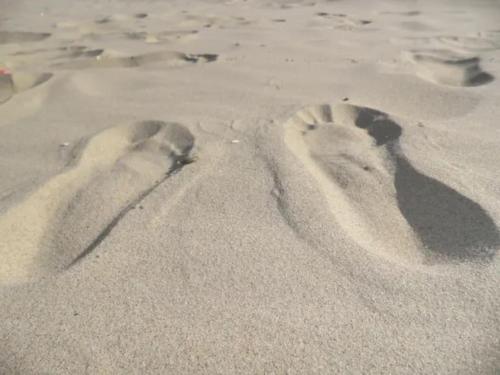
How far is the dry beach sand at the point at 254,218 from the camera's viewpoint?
0.81m

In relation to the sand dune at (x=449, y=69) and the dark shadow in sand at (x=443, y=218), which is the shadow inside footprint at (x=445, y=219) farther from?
the sand dune at (x=449, y=69)

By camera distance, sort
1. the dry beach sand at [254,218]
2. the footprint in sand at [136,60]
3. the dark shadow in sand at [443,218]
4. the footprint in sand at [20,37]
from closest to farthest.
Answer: the dry beach sand at [254,218] < the dark shadow in sand at [443,218] < the footprint in sand at [136,60] < the footprint in sand at [20,37]

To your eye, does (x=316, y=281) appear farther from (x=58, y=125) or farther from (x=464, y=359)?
(x=58, y=125)

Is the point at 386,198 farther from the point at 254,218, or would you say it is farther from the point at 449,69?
the point at 449,69

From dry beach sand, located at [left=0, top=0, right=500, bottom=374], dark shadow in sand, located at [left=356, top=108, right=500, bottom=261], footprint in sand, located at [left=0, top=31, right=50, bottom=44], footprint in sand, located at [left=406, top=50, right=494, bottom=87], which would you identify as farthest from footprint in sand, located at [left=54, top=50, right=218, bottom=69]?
dark shadow in sand, located at [left=356, top=108, right=500, bottom=261]

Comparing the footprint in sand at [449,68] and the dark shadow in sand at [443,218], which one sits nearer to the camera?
the dark shadow in sand at [443,218]

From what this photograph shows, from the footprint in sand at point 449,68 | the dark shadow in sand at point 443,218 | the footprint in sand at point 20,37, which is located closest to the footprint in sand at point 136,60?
the footprint in sand at point 20,37

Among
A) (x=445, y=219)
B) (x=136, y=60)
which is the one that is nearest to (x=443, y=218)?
(x=445, y=219)

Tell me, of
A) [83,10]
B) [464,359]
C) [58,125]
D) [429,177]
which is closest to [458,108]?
[429,177]

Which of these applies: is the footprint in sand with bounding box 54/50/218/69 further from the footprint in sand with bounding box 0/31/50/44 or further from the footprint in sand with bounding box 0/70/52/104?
the footprint in sand with bounding box 0/31/50/44

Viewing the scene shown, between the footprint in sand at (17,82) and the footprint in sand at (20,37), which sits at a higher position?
the footprint in sand at (17,82)

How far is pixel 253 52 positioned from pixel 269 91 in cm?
77

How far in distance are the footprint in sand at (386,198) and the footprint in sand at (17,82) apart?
51.5 inches

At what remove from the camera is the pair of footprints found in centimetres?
105
